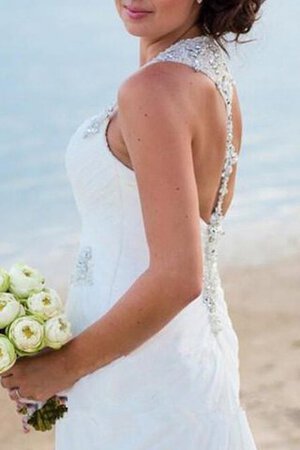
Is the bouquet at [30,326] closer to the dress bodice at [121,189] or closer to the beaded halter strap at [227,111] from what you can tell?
the dress bodice at [121,189]

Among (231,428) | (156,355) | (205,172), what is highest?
(205,172)

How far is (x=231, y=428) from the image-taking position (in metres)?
2.31

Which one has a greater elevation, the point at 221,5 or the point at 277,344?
the point at 221,5

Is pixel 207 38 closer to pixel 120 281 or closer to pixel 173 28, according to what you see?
pixel 173 28

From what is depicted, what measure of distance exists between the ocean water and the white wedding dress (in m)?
3.39

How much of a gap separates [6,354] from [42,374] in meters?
0.09

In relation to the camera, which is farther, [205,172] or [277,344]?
[277,344]

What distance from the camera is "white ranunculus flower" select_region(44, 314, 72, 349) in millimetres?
2193

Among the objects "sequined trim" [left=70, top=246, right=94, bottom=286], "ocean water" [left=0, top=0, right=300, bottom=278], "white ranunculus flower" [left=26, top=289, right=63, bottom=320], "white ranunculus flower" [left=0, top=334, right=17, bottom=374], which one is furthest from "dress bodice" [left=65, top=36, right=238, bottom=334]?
"ocean water" [left=0, top=0, right=300, bottom=278]

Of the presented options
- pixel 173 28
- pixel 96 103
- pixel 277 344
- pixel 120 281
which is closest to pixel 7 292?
pixel 120 281

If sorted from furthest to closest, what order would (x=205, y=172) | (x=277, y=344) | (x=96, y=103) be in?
(x=96, y=103)
(x=277, y=344)
(x=205, y=172)

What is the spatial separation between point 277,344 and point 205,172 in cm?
395

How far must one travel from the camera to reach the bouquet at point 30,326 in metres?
2.19

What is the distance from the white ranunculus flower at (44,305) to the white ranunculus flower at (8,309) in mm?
24
